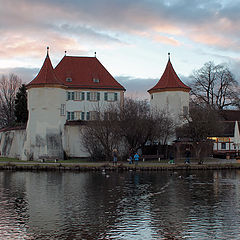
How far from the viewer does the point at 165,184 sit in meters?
26.7

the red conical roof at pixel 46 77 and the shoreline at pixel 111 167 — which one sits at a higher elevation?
the red conical roof at pixel 46 77

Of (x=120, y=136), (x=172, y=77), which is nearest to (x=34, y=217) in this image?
(x=120, y=136)

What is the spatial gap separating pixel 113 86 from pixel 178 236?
139 ft

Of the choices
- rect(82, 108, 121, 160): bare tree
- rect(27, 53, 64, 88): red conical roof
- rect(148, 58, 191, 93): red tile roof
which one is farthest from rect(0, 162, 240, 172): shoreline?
rect(148, 58, 191, 93): red tile roof

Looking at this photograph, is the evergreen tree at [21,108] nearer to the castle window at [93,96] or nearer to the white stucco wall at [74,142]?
the castle window at [93,96]

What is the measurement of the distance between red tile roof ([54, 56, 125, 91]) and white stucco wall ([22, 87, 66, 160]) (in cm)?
930

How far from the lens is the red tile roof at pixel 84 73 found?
181 feet

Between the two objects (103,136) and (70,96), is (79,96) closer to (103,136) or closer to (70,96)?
(70,96)

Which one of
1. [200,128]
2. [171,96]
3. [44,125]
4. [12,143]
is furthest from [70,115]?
[200,128]

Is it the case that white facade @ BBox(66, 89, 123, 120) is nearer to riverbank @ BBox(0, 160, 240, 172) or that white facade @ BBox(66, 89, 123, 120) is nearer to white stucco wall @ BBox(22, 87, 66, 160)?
white stucco wall @ BBox(22, 87, 66, 160)

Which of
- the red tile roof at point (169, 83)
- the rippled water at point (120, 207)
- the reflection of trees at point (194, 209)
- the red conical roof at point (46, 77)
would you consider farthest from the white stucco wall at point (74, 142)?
the reflection of trees at point (194, 209)

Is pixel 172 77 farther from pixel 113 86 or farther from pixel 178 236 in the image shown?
pixel 178 236

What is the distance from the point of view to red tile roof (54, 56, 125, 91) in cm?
5509

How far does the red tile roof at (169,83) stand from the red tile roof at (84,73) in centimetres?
561
